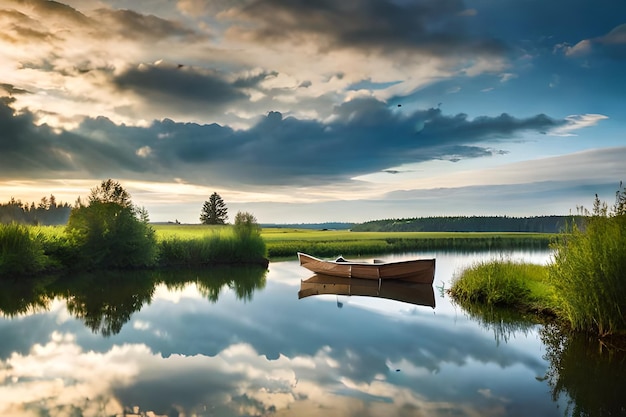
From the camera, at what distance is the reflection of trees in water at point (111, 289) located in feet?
47.8

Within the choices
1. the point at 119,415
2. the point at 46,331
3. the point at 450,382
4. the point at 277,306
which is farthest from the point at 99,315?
the point at 450,382

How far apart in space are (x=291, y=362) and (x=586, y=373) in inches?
208

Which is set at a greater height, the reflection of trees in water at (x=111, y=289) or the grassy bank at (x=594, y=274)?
the grassy bank at (x=594, y=274)

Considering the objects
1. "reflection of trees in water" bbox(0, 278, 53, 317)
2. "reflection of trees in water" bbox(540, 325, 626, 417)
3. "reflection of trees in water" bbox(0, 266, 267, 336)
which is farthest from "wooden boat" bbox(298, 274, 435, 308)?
"reflection of trees in water" bbox(0, 278, 53, 317)

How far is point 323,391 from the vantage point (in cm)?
770

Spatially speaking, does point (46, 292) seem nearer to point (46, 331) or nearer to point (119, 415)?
point (46, 331)

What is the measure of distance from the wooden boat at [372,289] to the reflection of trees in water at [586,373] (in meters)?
5.91

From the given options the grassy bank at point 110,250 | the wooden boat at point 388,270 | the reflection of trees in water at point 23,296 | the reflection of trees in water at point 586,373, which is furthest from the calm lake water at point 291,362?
the grassy bank at point 110,250

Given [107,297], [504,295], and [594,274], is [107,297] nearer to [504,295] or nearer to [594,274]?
[504,295]

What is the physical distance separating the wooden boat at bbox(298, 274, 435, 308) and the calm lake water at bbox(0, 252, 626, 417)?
5.37ft

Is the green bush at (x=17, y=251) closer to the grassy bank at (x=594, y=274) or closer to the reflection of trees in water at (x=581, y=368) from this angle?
the reflection of trees in water at (x=581, y=368)

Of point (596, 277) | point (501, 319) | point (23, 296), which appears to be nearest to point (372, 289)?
→ point (501, 319)

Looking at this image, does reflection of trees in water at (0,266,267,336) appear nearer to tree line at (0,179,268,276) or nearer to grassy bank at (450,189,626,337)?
tree line at (0,179,268,276)

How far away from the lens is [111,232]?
2723 cm
